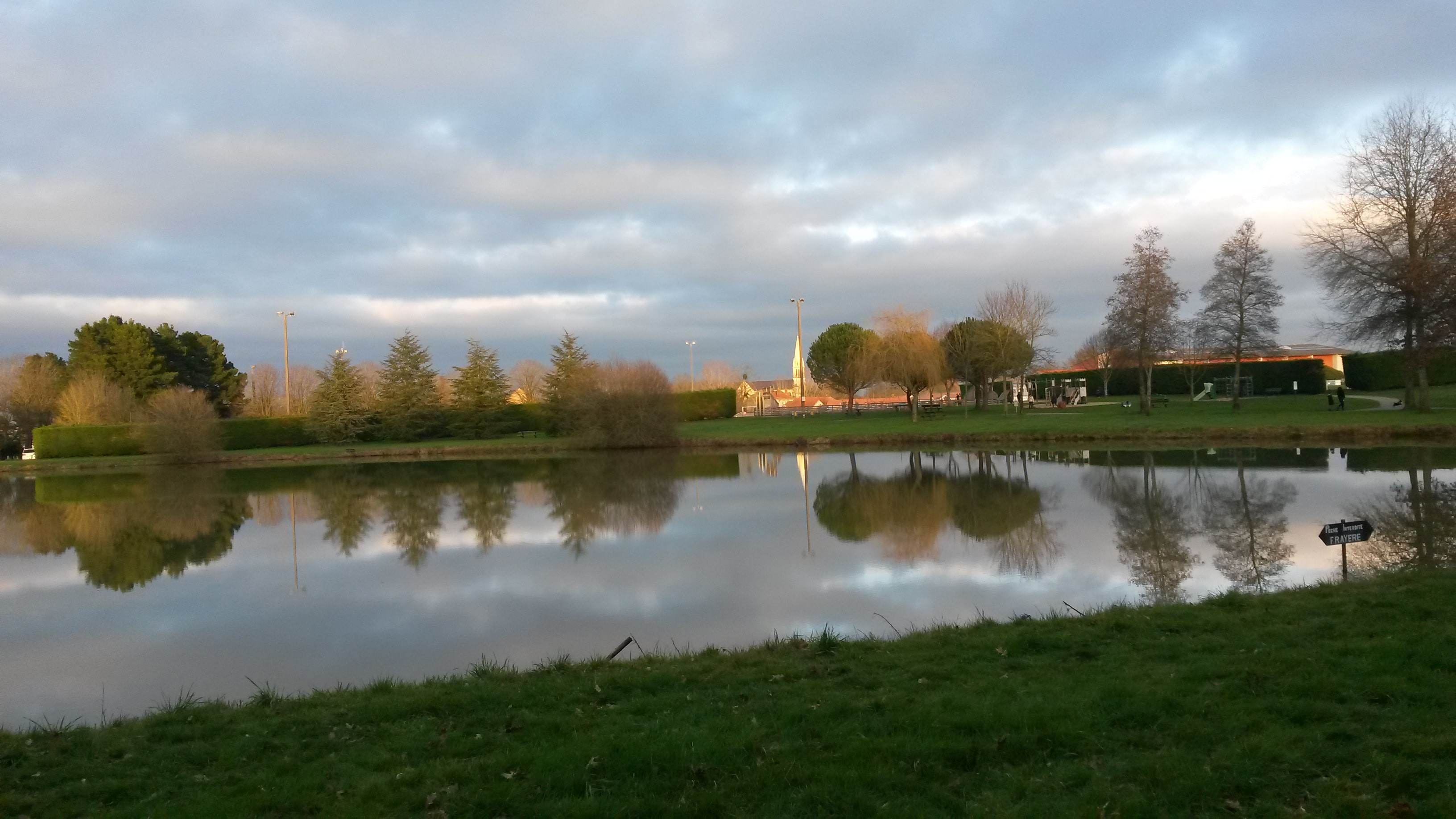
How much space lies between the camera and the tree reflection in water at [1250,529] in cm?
1051

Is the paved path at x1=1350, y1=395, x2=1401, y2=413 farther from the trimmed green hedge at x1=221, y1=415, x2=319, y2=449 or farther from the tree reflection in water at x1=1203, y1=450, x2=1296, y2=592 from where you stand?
the trimmed green hedge at x1=221, y1=415, x2=319, y2=449

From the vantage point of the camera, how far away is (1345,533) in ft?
28.6

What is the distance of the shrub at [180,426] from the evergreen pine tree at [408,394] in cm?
988

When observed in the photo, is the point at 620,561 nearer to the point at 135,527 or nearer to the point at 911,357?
the point at 135,527

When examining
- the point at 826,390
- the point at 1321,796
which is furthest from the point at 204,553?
the point at 826,390

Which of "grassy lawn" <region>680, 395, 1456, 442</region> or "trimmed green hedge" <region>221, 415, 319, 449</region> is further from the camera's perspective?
"trimmed green hedge" <region>221, 415, 319, 449</region>

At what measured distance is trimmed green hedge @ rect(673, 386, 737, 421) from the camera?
187ft

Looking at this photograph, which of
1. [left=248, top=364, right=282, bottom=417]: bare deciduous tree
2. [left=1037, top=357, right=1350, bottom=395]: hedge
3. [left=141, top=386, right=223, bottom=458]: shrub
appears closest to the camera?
[left=141, top=386, right=223, bottom=458]: shrub

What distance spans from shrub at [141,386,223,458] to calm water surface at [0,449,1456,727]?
19.6 meters

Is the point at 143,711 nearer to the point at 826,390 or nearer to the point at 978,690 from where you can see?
the point at 978,690

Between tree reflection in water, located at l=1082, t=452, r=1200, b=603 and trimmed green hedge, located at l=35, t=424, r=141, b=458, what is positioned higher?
trimmed green hedge, located at l=35, t=424, r=141, b=458

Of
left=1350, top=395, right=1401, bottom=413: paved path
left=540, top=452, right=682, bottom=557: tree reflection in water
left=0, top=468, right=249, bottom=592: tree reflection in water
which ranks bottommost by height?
left=0, top=468, right=249, bottom=592: tree reflection in water

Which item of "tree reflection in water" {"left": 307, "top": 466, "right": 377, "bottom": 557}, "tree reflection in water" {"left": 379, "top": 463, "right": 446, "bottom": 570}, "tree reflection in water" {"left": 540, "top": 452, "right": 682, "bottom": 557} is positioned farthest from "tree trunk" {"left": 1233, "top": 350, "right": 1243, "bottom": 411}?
"tree reflection in water" {"left": 307, "top": 466, "right": 377, "bottom": 557}

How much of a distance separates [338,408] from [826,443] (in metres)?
30.2
